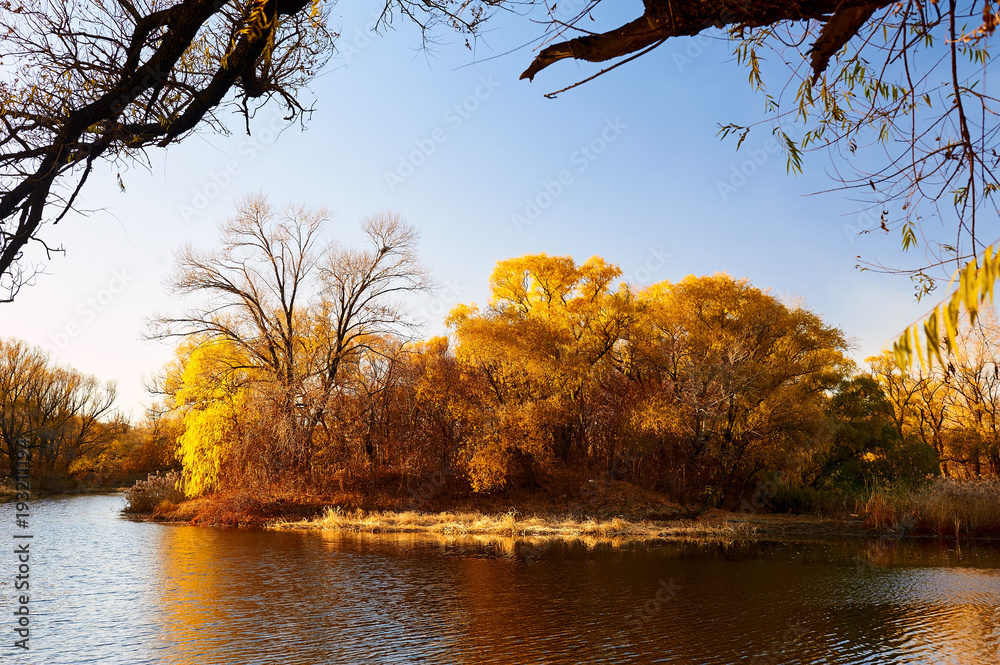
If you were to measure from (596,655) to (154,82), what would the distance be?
→ 8.23 metres

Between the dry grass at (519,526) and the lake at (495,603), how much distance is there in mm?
2668

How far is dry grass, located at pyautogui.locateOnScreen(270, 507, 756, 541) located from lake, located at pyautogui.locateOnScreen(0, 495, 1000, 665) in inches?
105

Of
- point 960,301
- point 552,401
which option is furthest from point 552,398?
point 960,301

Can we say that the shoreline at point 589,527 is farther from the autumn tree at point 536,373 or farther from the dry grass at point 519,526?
the autumn tree at point 536,373

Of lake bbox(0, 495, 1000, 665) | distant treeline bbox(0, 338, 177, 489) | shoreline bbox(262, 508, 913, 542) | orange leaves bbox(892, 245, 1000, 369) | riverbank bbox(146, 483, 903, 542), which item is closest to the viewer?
orange leaves bbox(892, 245, 1000, 369)

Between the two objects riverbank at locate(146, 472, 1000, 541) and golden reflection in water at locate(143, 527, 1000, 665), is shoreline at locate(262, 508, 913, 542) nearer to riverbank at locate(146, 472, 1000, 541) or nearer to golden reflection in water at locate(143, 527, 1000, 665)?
riverbank at locate(146, 472, 1000, 541)

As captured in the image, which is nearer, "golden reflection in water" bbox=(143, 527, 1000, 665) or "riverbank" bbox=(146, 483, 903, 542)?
"golden reflection in water" bbox=(143, 527, 1000, 665)

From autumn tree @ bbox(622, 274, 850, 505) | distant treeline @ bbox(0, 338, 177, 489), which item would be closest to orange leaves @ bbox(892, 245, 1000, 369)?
autumn tree @ bbox(622, 274, 850, 505)

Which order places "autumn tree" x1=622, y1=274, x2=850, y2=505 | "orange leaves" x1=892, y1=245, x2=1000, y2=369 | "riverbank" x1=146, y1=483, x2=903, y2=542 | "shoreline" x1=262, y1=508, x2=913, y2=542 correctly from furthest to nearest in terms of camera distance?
"autumn tree" x1=622, y1=274, x2=850, y2=505 < "riverbank" x1=146, y1=483, x2=903, y2=542 < "shoreline" x1=262, y1=508, x2=913, y2=542 < "orange leaves" x1=892, y1=245, x2=1000, y2=369

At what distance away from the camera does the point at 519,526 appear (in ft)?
73.7

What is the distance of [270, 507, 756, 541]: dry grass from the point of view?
21.6 meters

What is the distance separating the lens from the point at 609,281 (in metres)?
32.0

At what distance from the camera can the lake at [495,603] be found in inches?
342

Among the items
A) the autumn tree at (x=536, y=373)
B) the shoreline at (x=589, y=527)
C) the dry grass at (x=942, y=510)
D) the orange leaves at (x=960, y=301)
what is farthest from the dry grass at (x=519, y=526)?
the orange leaves at (x=960, y=301)
